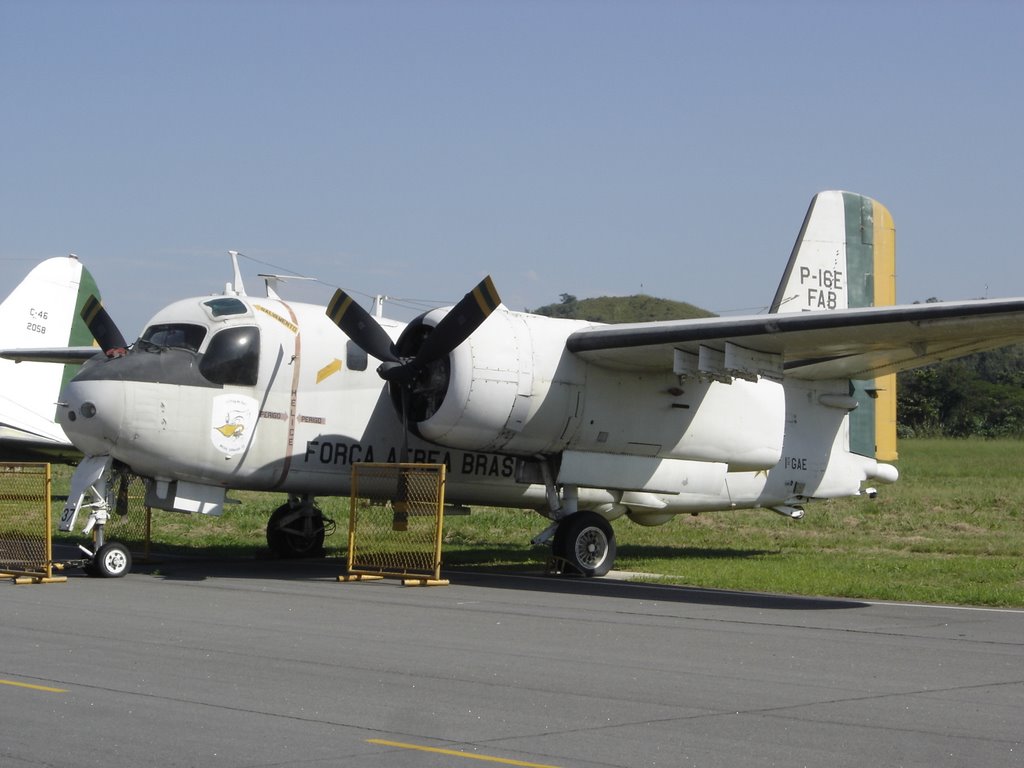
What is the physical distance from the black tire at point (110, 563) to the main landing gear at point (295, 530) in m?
4.36

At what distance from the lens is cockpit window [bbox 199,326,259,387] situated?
1694cm

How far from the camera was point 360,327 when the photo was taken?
17.6 meters

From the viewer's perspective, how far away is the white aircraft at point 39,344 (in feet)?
103

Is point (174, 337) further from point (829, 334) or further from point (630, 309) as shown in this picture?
point (630, 309)

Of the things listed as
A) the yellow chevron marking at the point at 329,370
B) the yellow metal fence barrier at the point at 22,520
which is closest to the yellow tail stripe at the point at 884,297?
the yellow chevron marking at the point at 329,370

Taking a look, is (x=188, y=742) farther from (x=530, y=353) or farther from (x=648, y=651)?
(x=530, y=353)

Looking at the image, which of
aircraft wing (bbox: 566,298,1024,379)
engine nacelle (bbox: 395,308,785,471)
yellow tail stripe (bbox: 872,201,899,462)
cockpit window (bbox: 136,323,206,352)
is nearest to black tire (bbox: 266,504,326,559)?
engine nacelle (bbox: 395,308,785,471)

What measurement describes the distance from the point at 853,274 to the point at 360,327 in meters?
9.90

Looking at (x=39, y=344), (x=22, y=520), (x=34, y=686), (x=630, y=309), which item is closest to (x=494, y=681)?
(x=34, y=686)

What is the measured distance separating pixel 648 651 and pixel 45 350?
16.7 metres

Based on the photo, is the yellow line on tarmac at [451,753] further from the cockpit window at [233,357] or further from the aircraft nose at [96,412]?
the cockpit window at [233,357]

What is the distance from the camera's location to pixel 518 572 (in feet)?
62.6

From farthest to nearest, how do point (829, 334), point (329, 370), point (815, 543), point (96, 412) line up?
point (815, 543)
point (329, 370)
point (96, 412)
point (829, 334)

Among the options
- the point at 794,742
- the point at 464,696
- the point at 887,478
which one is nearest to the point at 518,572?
the point at 887,478
